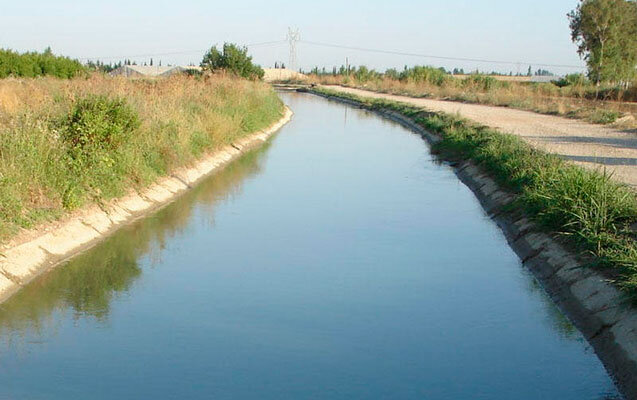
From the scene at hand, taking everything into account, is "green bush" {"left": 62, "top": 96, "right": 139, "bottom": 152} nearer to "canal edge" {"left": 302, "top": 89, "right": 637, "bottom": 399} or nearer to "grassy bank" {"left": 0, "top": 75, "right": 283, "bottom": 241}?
"grassy bank" {"left": 0, "top": 75, "right": 283, "bottom": 241}

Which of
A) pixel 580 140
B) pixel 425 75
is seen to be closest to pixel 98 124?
pixel 580 140

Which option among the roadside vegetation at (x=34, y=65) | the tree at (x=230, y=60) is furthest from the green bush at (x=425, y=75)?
the roadside vegetation at (x=34, y=65)

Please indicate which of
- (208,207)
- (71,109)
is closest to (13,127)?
(71,109)

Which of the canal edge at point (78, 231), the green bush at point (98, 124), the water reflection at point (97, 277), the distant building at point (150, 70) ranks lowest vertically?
the water reflection at point (97, 277)

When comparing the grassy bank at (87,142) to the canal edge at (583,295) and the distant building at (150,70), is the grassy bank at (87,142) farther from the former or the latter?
the distant building at (150,70)

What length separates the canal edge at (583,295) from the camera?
8.11 meters

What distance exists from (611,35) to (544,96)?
7917 mm

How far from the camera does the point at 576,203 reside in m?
12.2

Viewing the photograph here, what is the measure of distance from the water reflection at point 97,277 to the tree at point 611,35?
157 feet

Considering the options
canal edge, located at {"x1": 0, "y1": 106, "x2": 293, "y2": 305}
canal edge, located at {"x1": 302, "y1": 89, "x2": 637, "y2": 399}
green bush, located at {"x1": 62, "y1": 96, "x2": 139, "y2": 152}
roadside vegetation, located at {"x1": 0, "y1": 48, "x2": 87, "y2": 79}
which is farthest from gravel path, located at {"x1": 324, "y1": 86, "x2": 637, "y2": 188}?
roadside vegetation, located at {"x1": 0, "y1": 48, "x2": 87, "y2": 79}

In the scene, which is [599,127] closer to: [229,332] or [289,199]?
[289,199]

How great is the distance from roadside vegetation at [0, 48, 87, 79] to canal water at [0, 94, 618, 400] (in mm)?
27912

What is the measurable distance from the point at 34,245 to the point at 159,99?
11.6m

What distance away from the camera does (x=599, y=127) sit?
111ft
